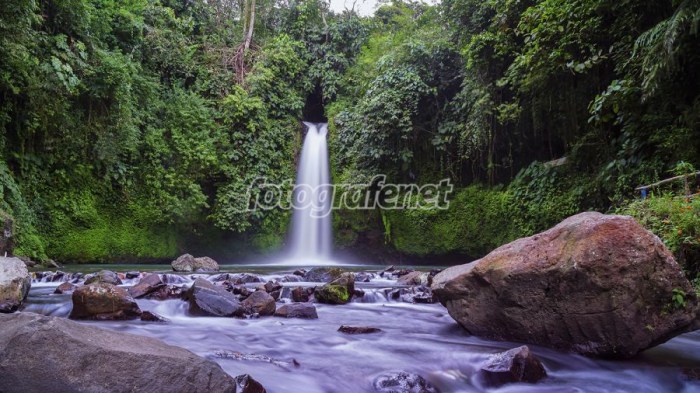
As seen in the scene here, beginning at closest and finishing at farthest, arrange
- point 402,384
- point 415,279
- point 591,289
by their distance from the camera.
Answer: point 402,384
point 591,289
point 415,279

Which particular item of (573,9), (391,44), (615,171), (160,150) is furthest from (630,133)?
(160,150)

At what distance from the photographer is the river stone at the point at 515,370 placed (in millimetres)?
3439

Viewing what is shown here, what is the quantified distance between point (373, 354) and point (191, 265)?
8528 millimetres

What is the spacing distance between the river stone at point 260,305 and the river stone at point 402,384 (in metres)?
2.53

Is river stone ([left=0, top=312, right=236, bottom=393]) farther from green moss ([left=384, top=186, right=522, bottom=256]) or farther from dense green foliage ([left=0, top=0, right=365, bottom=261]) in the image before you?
green moss ([left=384, top=186, right=522, bottom=256])

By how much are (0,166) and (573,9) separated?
1262cm

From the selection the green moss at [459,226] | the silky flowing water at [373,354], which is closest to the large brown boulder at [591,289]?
the silky flowing water at [373,354]

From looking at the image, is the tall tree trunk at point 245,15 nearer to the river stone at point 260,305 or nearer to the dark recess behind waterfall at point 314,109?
the dark recess behind waterfall at point 314,109

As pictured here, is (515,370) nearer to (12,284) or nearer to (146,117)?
(12,284)

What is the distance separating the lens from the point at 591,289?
3674 millimetres

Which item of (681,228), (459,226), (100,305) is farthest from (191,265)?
(681,228)

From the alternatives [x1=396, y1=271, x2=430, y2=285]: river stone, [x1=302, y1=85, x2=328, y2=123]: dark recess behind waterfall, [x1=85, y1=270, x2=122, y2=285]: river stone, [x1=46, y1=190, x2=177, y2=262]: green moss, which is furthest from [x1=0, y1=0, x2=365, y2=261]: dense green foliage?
[x1=396, y1=271, x2=430, y2=285]: river stone

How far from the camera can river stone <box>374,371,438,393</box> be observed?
3262 mm

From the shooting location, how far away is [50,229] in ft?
38.2
